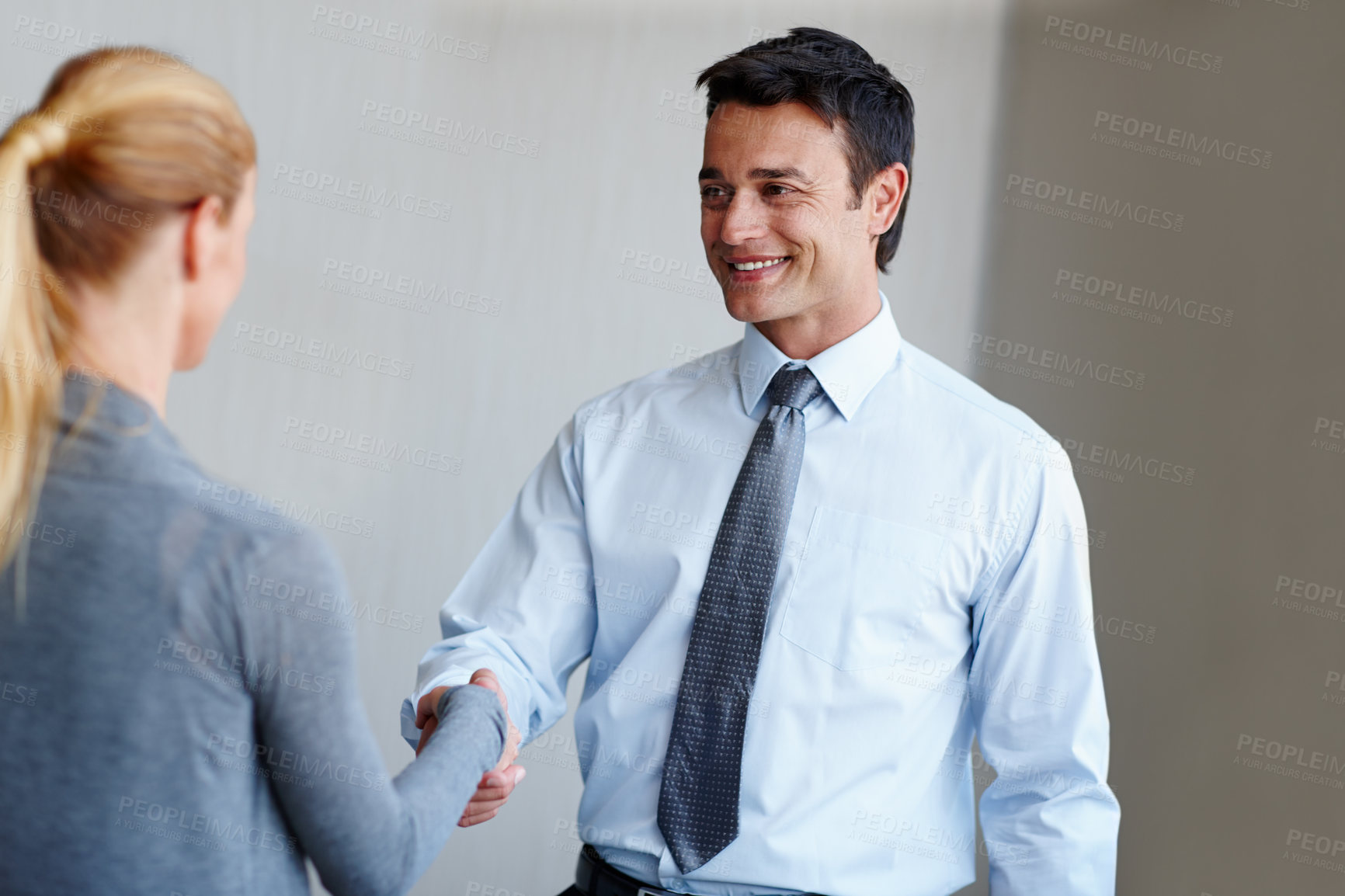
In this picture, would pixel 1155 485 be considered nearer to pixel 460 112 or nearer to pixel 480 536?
pixel 480 536

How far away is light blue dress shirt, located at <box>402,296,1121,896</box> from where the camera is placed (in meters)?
1.47

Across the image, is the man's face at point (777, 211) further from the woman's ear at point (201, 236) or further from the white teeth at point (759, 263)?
the woman's ear at point (201, 236)

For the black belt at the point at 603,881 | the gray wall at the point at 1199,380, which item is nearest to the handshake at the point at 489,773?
the black belt at the point at 603,881

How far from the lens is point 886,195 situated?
1.76m

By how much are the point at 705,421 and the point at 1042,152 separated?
1.46 m

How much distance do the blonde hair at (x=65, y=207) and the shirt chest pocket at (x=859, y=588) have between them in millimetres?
963

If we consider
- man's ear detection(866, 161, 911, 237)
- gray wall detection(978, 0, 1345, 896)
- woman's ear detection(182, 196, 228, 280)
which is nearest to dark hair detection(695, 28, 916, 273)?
man's ear detection(866, 161, 911, 237)

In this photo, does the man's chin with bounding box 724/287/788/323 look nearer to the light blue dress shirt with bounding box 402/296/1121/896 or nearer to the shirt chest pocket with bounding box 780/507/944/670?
the light blue dress shirt with bounding box 402/296/1121/896

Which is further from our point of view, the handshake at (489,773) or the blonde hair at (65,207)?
the handshake at (489,773)

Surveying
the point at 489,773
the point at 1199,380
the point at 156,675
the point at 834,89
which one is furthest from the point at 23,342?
the point at 1199,380

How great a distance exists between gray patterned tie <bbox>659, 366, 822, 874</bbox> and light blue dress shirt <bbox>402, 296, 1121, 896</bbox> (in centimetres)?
3

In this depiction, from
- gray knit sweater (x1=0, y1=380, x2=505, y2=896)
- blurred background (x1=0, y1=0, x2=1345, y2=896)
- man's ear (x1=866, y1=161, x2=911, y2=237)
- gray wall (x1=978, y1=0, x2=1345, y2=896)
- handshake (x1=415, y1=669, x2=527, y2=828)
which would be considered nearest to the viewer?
gray knit sweater (x1=0, y1=380, x2=505, y2=896)

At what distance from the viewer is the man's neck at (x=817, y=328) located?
167 centimetres

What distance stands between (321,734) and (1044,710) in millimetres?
1007
